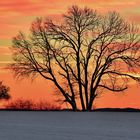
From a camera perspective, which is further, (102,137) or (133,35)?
(133,35)

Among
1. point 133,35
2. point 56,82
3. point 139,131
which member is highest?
point 139,131

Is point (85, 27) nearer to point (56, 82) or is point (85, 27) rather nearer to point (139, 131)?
point (56, 82)

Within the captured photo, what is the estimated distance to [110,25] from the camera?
43.8 m

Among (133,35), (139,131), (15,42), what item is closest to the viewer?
(139,131)

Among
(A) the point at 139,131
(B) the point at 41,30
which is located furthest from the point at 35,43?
(A) the point at 139,131

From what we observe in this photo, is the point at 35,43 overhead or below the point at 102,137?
below

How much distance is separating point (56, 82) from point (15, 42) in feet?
15.0

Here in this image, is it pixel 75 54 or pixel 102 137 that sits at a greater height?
pixel 102 137

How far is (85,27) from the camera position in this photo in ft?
145

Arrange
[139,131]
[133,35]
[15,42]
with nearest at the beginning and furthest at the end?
[139,131], [133,35], [15,42]

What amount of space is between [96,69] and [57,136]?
27.2 meters

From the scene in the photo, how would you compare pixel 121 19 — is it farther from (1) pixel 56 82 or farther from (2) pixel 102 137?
(2) pixel 102 137

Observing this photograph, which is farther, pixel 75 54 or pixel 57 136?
pixel 75 54

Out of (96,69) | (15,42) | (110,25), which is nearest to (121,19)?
(110,25)
